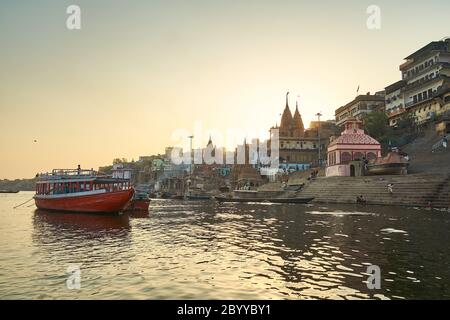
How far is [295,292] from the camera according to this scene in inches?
430

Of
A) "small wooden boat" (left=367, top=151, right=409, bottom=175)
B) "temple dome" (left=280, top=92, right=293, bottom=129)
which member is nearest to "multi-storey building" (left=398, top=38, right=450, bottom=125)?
"small wooden boat" (left=367, top=151, right=409, bottom=175)

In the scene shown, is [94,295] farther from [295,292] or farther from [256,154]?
[256,154]

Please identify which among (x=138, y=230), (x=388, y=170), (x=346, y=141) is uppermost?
(x=346, y=141)

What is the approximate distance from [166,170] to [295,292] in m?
148

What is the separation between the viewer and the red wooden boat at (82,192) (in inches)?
1545

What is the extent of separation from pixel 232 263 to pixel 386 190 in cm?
3839

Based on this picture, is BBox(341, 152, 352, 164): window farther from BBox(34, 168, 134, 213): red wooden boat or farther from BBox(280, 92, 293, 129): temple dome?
BBox(280, 92, 293, 129): temple dome

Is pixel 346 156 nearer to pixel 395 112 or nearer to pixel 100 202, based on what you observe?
pixel 395 112

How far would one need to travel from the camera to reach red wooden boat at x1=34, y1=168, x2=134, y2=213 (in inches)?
1545

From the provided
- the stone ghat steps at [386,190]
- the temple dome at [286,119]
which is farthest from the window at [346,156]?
the temple dome at [286,119]

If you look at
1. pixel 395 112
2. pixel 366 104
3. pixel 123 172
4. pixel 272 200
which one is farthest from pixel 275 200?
pixel 366 104

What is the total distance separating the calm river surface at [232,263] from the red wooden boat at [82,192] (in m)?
13.4
